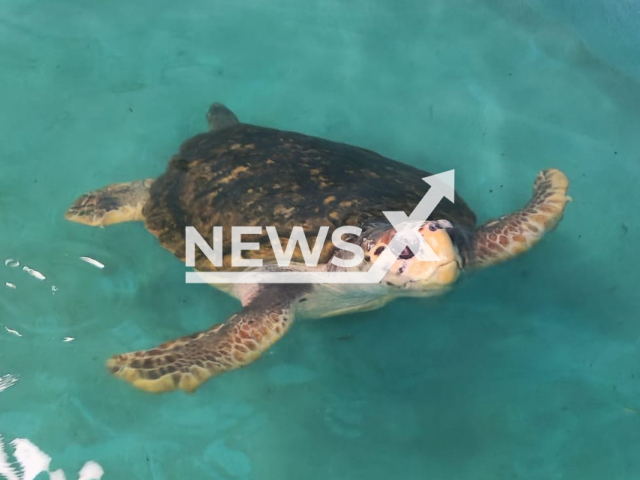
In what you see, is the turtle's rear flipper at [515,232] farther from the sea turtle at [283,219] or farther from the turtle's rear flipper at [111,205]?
the turtle's rear flipper at [111,205]

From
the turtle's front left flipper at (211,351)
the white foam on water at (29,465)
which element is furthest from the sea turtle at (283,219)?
the white foam on water at (29,465)

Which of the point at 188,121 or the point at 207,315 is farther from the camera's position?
the point at 188,121

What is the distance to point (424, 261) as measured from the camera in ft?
8.01

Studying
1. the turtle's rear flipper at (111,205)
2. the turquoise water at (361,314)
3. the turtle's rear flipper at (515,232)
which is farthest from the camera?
the turtle's rear flipper at (111,205)

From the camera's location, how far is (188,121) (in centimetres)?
435

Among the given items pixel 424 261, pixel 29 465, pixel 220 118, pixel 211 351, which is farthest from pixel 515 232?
pixel 29 465

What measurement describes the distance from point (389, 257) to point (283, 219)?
68 cm

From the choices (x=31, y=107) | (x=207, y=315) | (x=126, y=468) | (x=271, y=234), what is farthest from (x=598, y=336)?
(x=31, y=107)

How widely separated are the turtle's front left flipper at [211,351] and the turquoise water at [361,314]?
32 centimetres

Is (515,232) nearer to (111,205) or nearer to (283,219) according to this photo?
(283,219)

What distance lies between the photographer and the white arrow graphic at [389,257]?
2.46 m

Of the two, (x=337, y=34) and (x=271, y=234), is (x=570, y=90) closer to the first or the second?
(x=337, y=34)

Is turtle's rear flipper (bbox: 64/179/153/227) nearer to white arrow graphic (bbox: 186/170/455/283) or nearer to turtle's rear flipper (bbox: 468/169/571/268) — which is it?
white arrow graphic (bbox: 186/170/455/283)

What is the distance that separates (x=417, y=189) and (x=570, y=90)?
2.36m
